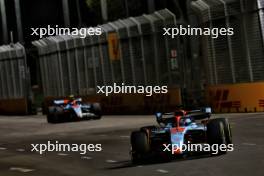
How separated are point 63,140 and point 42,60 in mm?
22178

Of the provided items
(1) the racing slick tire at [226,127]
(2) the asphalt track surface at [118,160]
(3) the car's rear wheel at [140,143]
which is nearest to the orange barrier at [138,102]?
(2) the asphalt track surface at [118,160]

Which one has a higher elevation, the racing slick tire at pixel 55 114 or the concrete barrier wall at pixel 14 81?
the concrete barrier wall at pixel 14 81

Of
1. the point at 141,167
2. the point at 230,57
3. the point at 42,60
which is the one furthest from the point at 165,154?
the point at 42,60

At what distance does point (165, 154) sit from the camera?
1292 cm

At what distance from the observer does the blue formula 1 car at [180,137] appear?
1238 cm

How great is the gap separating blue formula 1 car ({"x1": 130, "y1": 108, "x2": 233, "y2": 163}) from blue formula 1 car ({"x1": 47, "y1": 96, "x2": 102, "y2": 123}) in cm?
1713

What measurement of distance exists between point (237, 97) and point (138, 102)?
23.1 feet

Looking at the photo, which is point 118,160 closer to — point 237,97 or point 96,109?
point 237,97

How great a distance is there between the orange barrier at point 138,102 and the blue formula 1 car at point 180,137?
52.8 ft

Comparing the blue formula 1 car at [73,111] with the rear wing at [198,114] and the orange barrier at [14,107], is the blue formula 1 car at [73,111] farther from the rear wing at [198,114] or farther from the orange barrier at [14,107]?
the rear wing at [198,114]

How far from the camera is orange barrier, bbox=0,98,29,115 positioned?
43.4m

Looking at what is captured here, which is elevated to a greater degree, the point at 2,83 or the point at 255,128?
the point at 2,83

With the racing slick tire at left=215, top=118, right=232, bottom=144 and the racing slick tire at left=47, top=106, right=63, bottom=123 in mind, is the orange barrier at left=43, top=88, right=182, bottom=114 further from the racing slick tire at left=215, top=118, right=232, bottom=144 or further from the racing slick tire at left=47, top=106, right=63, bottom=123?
the racing slick tire at left=215, top=118, right=232, bottom=144

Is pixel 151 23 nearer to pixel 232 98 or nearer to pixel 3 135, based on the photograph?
pixel 232 98
